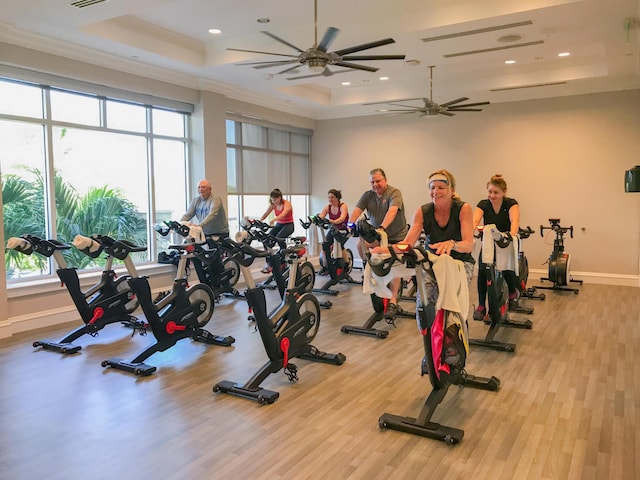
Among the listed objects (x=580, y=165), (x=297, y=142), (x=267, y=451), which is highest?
(x=297, y=142)

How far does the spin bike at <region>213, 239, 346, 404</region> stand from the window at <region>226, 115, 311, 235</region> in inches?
184

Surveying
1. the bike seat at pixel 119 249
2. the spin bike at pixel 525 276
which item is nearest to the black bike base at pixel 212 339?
the bike seat at pixel 119 249

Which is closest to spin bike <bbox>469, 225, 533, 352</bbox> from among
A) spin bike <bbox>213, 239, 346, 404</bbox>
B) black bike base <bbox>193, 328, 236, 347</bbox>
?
spin bike <bbox>213, 239, 346, 404</bbox>

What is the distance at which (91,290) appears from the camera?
4.86 metres

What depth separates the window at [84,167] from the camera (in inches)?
219

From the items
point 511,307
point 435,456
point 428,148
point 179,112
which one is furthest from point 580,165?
point 435,456

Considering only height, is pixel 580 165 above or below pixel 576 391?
above

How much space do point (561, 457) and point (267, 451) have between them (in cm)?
161

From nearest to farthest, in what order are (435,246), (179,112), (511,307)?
1. (435,246)
2. (511,307)
3. (179,112)

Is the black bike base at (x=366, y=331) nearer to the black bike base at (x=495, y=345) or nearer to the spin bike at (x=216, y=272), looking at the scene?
the black bike base at (x=495, y=345)

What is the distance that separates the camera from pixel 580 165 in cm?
831

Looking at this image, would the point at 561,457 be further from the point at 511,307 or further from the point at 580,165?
the point at 580,165

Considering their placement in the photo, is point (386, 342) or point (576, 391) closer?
point (576, 391)

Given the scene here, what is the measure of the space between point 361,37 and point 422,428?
4556 mm
